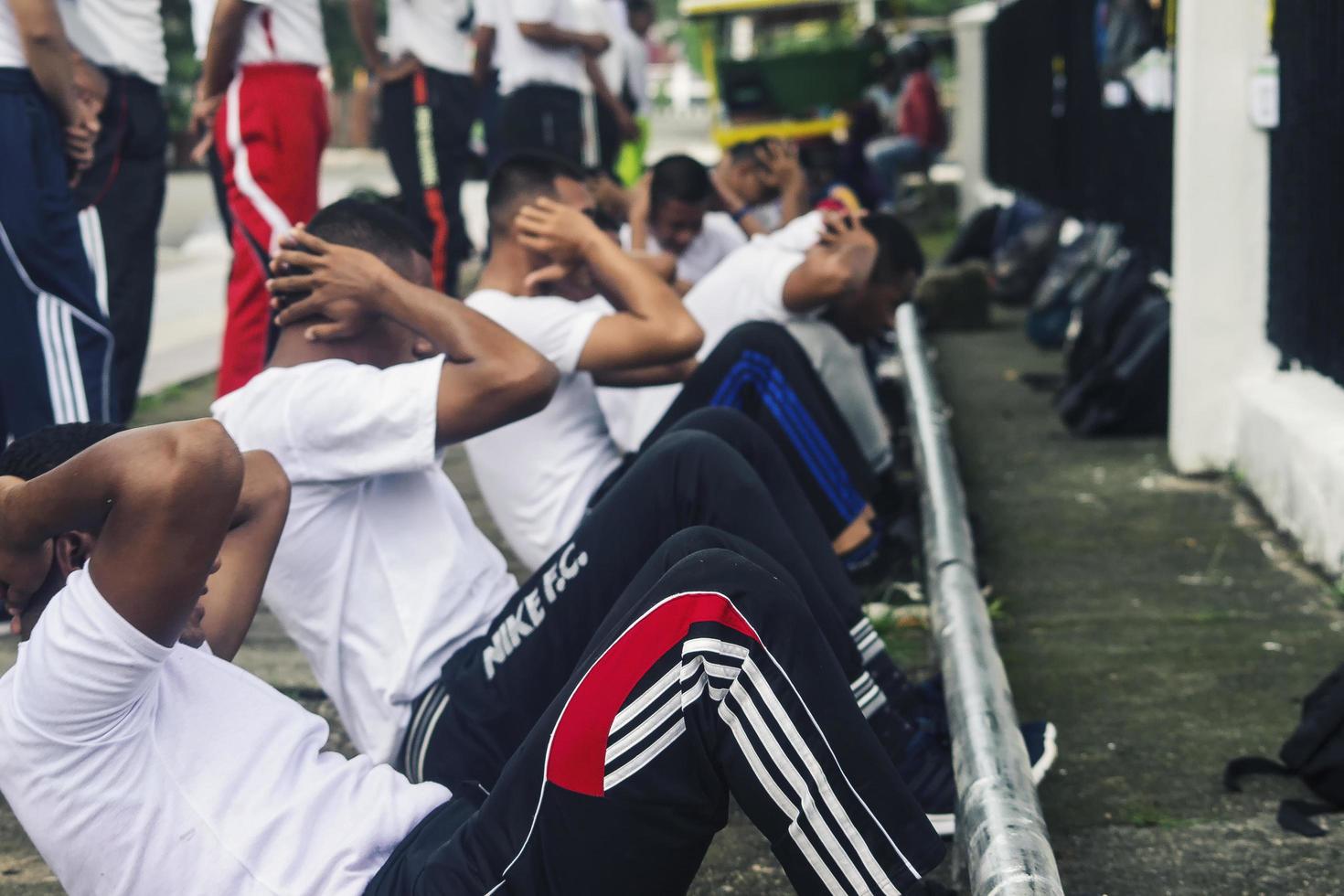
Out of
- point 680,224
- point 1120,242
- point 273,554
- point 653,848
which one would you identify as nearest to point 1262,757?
point 653,848

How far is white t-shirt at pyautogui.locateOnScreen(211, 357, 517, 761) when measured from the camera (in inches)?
109

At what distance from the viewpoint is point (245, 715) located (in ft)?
7.10

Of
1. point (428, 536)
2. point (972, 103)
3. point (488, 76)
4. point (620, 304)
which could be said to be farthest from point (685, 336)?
point (972, 103)

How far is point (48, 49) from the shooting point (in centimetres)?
413

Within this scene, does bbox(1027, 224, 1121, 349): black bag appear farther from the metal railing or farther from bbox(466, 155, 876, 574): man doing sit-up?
bbox(466, 155, 876, 574): man doing sit-up

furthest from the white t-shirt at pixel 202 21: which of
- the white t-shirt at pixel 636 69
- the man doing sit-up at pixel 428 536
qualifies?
the white t-shirt at pixel 636 69

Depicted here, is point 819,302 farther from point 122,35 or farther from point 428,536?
point 428,536

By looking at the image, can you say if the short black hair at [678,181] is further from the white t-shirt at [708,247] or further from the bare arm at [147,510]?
the bare arm at [147,510]

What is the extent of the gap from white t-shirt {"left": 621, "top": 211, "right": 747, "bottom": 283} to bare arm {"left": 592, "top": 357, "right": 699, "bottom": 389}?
2.36 meters

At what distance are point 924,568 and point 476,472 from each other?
144 cm

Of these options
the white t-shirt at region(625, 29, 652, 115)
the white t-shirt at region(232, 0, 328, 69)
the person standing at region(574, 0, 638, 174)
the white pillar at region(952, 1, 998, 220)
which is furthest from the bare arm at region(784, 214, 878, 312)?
the white pillar at region(952, 1, 998, 220)

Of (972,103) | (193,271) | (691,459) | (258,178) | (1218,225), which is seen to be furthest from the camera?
(972,103)

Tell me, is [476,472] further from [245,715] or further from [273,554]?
[245,715]

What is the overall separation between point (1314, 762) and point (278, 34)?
3.80 metres
